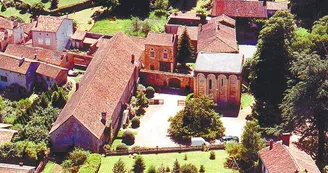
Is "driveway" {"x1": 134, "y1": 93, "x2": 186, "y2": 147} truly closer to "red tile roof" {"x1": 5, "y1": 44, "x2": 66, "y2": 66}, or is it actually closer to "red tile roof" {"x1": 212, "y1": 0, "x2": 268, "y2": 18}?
"red tile roof" {"x1": 5, "y1": 44, "x2": 66, "y2": 66}

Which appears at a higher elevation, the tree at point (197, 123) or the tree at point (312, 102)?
the tree at point (312, 102)

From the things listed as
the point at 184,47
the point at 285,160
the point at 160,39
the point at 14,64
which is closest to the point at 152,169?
the point at 285,160

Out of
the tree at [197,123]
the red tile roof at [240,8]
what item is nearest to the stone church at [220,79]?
the tree at [197,123]

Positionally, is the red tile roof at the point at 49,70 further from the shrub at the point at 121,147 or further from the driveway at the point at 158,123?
the shrub at the point at 121,147

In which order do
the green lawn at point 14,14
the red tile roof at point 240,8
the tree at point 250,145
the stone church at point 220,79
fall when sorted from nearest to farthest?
the tree at point 250,145 < the stone church at point 220,79 < the red tile roof at point 240,8 < the green lawn at point 14,14

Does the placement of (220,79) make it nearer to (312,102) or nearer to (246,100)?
(246,100)

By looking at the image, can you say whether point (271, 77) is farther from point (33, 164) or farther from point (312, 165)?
point (33, 164)

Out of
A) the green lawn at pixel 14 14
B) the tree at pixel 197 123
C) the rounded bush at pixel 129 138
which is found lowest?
the rounded bush at pixel 129 138

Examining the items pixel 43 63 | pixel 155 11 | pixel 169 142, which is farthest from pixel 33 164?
pixel 155 11
